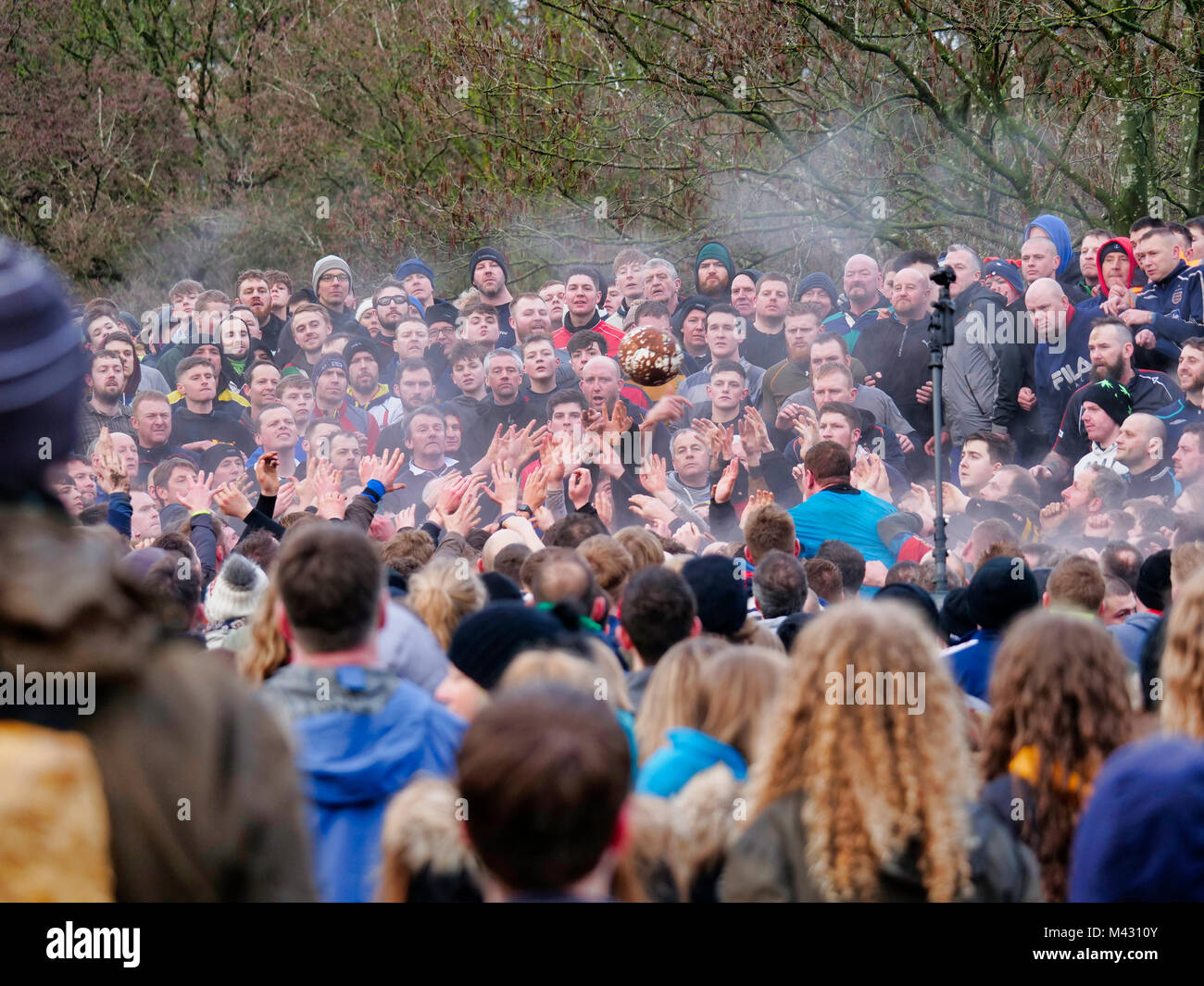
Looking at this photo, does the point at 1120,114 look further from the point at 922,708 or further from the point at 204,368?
the point at 922,708

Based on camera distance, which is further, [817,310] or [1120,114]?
[1120,114]

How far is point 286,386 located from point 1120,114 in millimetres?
7388

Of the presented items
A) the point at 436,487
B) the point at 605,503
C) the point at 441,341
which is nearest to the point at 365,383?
the point at 441,341

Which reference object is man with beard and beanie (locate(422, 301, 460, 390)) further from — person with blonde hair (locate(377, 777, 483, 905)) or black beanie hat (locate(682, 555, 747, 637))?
person with blonde hair (locate(377, 777, 483, 905))

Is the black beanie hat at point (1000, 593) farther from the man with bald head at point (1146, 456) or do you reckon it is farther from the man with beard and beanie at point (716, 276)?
the man with beard and beanie at point (716, 276)

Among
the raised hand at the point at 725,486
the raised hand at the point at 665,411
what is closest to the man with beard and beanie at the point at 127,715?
the raised hand at the point at 725,486

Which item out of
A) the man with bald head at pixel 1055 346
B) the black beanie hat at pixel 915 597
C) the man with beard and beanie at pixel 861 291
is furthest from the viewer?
the man with beard and beanie at pixel 861 291

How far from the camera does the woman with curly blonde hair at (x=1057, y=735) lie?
2.78 m

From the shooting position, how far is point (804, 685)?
2.47 meters

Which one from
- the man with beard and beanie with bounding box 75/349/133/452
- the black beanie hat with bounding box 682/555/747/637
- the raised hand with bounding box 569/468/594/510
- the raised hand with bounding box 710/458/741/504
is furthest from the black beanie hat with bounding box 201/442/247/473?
the black beanie hat with bounding box 682/555/747/637

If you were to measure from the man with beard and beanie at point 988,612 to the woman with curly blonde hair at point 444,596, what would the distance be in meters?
1.41

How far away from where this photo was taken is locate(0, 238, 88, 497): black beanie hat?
1356mm

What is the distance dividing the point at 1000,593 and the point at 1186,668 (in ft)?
5.20
